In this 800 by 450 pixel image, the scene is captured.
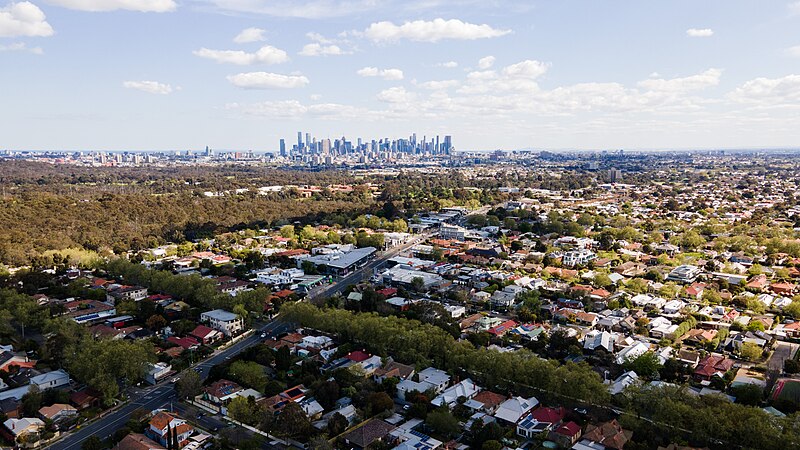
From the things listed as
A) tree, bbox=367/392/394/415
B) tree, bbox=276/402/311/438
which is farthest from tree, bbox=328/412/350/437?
tree, bbox=367/392/394/415

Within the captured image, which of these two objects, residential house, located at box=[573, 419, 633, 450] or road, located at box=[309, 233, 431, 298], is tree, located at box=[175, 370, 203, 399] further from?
residential house, located at box=[573, 419, 633, 450]

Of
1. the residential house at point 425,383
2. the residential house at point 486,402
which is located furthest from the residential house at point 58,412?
the residential house at point 486,402

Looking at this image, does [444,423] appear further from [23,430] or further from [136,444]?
[23,430]

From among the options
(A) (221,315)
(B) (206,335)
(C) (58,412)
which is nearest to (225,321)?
(A) (221,315)

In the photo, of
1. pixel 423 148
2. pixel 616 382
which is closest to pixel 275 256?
pixel 616 382

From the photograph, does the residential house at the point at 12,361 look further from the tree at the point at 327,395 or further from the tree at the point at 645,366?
the tree at the point at 645,366
